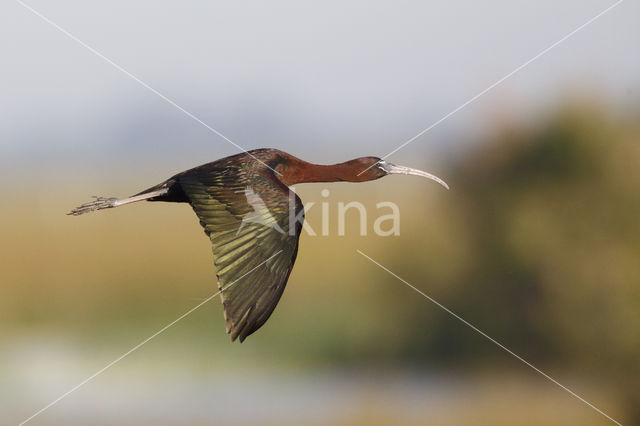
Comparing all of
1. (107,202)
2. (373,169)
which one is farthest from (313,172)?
(107,202)


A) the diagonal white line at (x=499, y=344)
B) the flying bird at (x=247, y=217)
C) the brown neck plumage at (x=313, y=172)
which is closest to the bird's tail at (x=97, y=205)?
the flying bird at (x=247, y=217)

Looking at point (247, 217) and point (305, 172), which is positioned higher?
point (305, 172)

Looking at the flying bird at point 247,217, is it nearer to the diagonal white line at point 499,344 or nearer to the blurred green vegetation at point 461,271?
the blurred green vegetation at point 461,271

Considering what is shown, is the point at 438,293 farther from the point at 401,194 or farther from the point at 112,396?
the point at 112,396

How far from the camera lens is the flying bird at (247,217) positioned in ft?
18.5

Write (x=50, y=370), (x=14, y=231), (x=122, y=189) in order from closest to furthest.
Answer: (x=122, y=189) → (x=50, y=370) → (x=14, y=231)

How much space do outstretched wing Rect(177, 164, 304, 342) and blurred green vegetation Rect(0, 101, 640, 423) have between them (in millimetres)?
13713

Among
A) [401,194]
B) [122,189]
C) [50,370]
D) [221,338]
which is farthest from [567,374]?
[50,370]

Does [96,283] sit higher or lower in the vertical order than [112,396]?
higher

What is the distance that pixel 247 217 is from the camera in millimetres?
6047

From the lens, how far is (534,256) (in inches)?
929

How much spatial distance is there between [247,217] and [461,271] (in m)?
20.6

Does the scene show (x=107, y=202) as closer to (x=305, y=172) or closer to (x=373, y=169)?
(x=305, y=172)

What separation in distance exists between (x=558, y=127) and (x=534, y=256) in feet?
9.81
